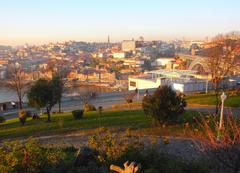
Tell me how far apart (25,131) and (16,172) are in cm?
791

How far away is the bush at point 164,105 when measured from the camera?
11.9 m

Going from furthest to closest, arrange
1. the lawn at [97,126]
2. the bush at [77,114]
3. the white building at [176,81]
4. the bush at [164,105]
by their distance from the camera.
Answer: the white building at [176,81], the bush at [77,114], the lawn at [97,126], the bush at [164,105]

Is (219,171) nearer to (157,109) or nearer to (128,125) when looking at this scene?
(157,109)

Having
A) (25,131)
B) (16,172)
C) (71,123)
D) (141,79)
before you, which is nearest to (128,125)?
(71,123)

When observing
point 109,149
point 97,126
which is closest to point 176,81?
point 97,126

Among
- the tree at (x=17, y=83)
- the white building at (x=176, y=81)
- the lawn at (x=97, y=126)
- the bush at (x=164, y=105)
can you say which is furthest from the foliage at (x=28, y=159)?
the white building at (x=176, y=81)

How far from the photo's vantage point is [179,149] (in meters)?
9.67

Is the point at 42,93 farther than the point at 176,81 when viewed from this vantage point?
No

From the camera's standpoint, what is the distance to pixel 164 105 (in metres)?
11.9

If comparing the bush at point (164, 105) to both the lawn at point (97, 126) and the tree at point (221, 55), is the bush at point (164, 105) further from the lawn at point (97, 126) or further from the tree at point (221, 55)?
the tree at point (221, 55)

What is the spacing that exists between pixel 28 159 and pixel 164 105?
6614 mm

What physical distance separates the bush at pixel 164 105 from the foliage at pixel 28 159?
5826mm

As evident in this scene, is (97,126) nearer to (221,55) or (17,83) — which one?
(221,55)

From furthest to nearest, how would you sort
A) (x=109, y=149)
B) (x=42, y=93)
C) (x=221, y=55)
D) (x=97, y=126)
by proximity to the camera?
(x=221, y=55) → (x=42, y=93) → (x=97, y=126) → (x=109, y=149)
